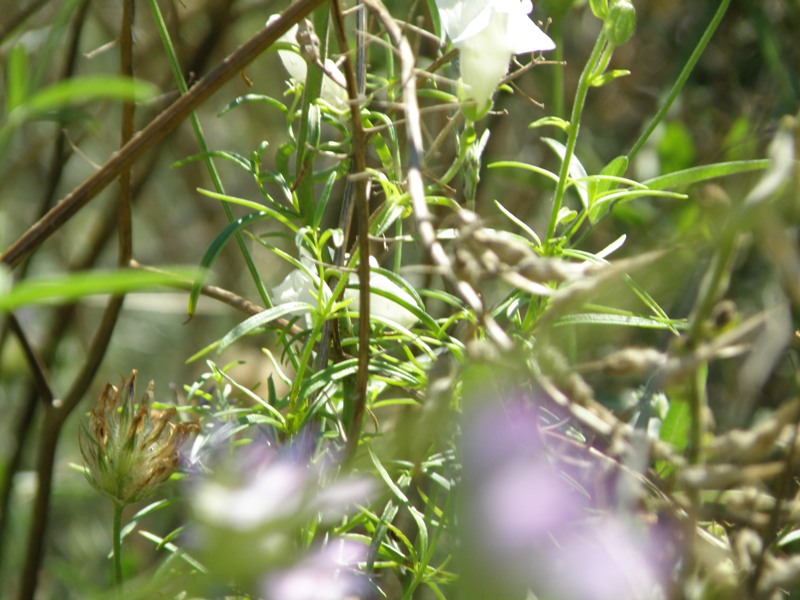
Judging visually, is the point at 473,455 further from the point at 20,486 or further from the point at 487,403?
the point at 20,486

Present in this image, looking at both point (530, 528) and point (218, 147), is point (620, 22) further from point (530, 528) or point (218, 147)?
point (218, 147)

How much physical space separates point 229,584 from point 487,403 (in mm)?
140

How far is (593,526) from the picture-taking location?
29cm

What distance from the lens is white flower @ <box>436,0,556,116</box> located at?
0.35 metres

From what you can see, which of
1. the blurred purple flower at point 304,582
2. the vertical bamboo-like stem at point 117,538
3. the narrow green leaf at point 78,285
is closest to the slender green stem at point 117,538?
the vertical bamboo-like stem at point 117,538

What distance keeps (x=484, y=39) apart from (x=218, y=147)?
1.36m

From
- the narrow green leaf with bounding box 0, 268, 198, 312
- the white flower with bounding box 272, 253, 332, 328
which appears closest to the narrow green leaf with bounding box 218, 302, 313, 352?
the white flower with bounding box 272, 253, 332, 328

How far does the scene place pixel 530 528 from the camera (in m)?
0.26

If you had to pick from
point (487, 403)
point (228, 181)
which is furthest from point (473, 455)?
point (228, 181)

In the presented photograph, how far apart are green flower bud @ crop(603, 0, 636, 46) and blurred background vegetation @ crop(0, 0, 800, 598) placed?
0.11 m

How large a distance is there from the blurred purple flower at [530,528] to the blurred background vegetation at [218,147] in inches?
5.5

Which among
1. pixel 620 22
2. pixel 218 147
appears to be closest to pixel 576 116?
pixel 620 22

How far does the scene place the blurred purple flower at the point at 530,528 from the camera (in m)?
0.24

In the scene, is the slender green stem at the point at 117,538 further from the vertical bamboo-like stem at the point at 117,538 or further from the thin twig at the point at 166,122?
the thin twig at the point at 166,122
